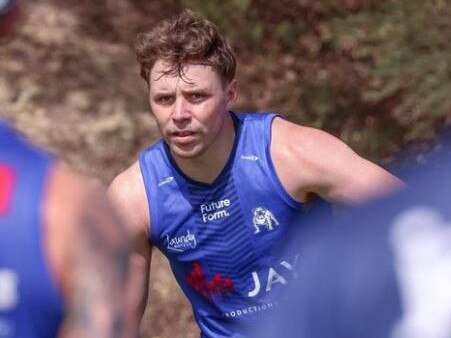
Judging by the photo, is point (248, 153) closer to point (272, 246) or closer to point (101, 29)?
point (272, 246)

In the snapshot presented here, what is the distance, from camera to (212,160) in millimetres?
4430

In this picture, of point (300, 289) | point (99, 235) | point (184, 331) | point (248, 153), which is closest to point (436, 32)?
point (184, 331)

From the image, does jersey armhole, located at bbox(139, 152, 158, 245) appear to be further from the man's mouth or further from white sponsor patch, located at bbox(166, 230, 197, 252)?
the man's mouth

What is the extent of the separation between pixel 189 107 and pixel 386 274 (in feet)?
6.28

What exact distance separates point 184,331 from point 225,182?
316 cm

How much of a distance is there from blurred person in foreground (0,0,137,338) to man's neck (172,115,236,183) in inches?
88.5

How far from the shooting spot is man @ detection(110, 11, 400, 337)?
436cm

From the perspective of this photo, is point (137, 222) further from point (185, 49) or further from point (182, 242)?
point (185, 49)

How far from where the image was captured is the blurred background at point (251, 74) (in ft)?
22.4

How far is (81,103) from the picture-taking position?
329 inches

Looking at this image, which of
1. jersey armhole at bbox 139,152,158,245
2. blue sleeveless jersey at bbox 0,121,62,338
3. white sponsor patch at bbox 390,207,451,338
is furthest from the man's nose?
blue sleeveless jersey at bbox 0,121,62,338

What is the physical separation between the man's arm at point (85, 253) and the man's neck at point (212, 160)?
225 centimetres

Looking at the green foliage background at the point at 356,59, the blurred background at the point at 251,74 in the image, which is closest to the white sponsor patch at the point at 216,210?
the green foliage background at the point at 356,59

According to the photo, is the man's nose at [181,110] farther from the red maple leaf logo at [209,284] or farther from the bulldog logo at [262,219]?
the red maple leaf logo at [209,284]
